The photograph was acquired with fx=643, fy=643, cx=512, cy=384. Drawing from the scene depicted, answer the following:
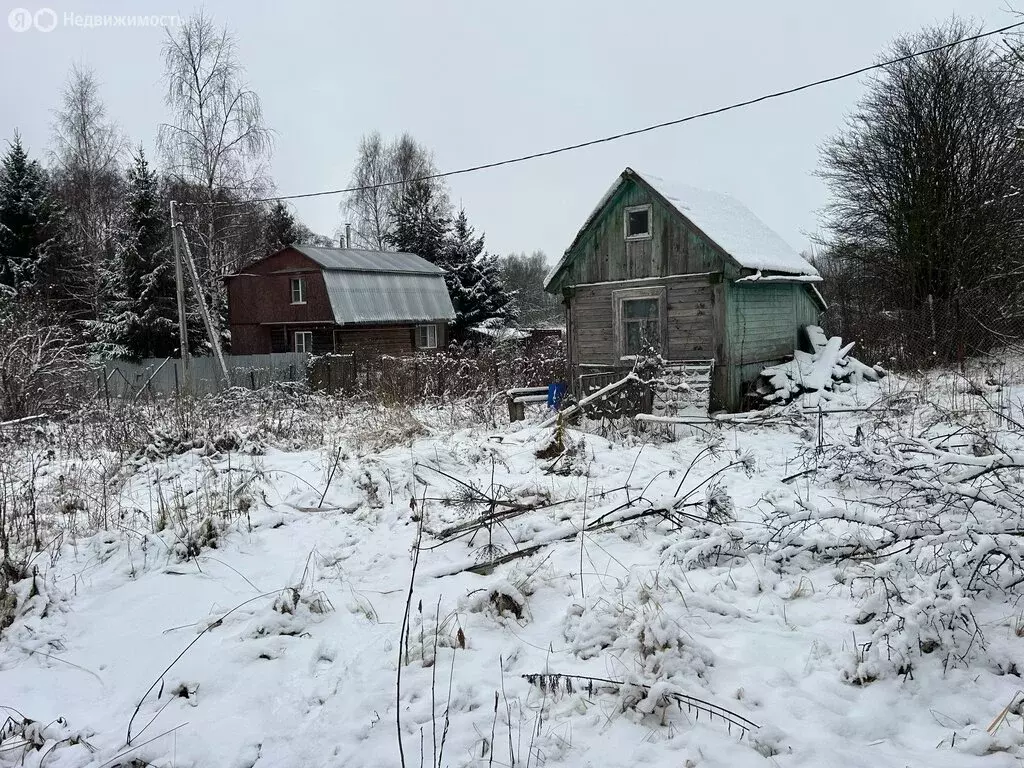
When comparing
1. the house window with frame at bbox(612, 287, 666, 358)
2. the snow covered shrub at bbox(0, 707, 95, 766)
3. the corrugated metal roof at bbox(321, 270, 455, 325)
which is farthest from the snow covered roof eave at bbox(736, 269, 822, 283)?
the corrugated metal roof at bbox(321, 270, 455, 325)

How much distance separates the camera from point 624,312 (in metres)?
12.9

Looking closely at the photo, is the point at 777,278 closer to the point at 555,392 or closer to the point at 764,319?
the point at 764,319

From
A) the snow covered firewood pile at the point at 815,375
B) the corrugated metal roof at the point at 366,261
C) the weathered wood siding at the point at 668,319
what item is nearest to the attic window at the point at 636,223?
the weathered wood siding at the point at 668,319

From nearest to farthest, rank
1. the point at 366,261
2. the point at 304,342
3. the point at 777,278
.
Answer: the point at 777,278 < the point at 304,342 < the point at 366,261

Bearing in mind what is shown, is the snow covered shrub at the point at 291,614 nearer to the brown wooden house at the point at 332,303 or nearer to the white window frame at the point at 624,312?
the white window frame at the point at 624,312

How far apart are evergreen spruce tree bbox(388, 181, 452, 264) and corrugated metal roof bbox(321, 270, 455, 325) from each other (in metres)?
3.30

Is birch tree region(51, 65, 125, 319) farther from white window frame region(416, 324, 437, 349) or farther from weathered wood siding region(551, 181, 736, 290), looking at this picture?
weathered wood siding region(551, 181, 736, 290)

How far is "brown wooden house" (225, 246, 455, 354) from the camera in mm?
24141

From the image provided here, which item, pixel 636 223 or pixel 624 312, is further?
pixel 624 312

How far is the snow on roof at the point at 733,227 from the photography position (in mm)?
11648

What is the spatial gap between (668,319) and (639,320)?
0.64m

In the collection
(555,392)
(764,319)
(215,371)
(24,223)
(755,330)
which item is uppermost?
(24,223)

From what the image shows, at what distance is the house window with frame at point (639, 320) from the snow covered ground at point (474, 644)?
676 centimetres

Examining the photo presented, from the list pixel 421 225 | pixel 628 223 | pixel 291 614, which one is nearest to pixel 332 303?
pixel 421 225
